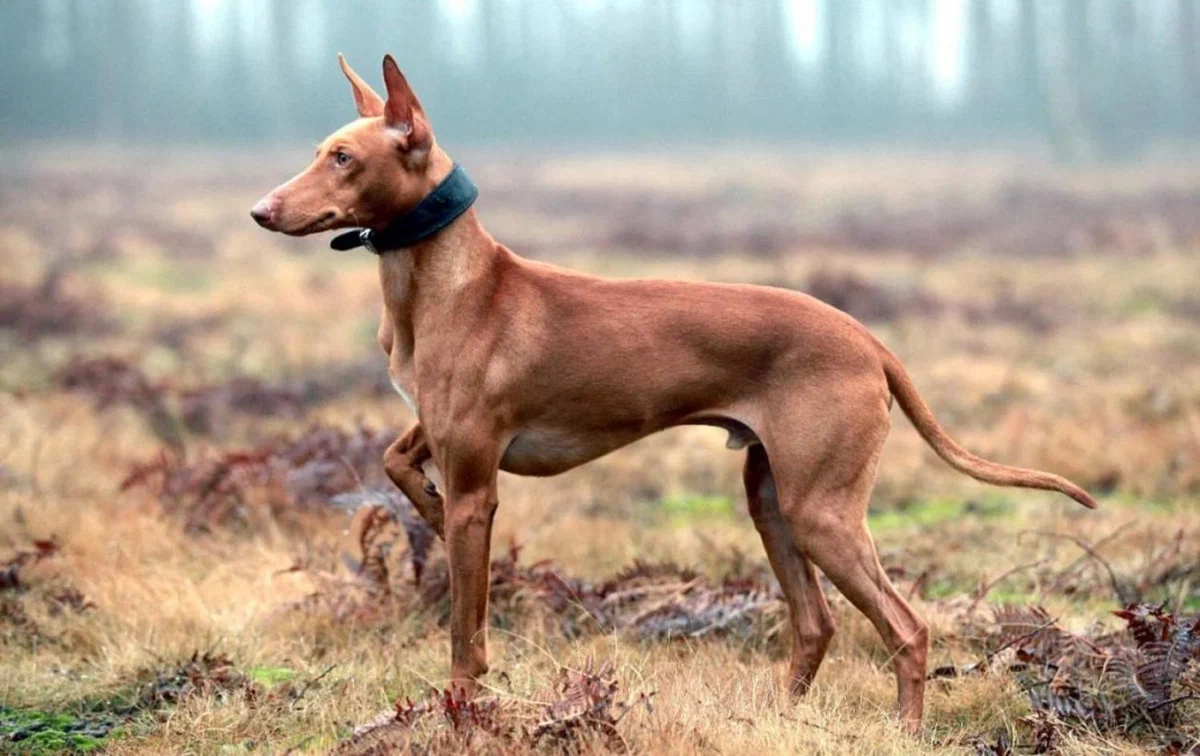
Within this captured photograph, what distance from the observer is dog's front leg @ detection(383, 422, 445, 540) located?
5.46 metres

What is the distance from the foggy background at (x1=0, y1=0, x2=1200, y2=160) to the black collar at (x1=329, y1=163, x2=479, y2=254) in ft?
147

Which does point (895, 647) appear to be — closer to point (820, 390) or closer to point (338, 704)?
point (820, 390)

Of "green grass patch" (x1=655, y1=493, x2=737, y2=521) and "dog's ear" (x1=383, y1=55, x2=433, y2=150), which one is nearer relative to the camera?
"dog's ear" (x1=383, y1=55, x2=433, y2=150)

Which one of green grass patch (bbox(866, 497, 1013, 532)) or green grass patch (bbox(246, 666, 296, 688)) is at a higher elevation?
green grass patch (bbox(246, 666, 296, 688))

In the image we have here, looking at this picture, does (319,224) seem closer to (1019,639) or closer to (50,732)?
(50,732)

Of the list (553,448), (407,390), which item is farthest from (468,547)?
(407,390)

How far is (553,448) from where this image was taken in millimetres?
5277

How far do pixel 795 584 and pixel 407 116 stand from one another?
2231 millimetres

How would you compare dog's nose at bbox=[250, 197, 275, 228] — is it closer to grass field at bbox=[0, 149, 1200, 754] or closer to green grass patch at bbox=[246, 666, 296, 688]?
grass field at bbox=[0, 149, 1200, 754]

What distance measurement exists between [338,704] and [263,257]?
15.3 metres

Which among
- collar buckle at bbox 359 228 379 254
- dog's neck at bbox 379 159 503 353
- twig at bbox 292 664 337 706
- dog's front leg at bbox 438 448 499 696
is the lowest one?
twig at bbox 292 664 337 706

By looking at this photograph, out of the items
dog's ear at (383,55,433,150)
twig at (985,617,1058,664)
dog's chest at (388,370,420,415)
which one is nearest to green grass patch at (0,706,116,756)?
dog's chest at (388,370,420,415)

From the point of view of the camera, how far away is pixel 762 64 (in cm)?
6694

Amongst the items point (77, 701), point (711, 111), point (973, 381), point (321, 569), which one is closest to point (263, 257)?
point (973, 381)
